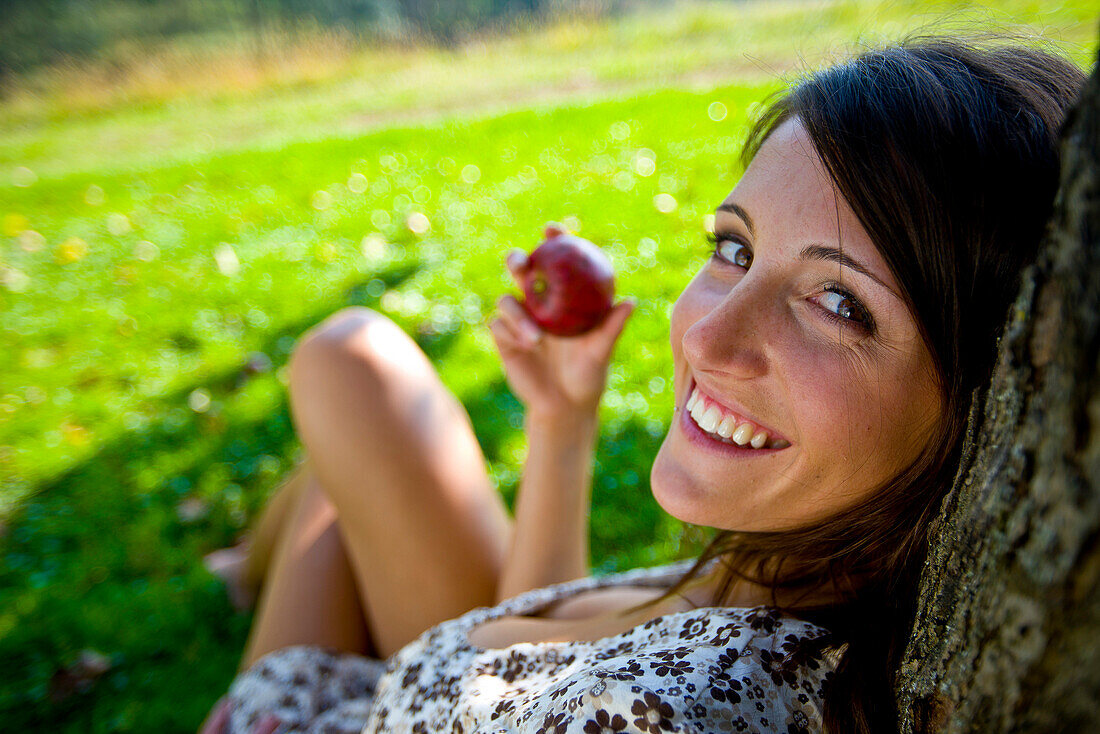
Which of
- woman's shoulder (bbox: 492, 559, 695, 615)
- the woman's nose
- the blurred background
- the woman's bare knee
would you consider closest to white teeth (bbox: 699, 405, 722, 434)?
the woman's nose

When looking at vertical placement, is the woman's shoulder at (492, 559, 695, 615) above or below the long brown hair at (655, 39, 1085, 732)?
below

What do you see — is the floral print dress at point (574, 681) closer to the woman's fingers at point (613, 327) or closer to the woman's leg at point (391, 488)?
the woman's leg at point (391, 488)

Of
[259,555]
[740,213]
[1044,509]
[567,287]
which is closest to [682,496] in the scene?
[740,213]

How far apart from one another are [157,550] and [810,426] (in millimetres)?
2524

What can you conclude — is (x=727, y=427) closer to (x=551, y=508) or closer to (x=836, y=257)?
(x=836, y=257)

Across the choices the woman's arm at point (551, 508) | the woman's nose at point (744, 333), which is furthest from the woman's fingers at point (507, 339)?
the woman's nose at point (744, 333)

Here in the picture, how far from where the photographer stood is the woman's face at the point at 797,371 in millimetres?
1017

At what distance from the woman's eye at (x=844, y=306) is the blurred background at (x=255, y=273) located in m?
0.57

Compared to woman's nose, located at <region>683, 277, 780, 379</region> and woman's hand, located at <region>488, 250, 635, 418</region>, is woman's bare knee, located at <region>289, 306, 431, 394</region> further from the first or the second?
woman's nose, located at <region>683, 277, 780, 379</region>

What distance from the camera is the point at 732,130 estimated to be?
5516 mm

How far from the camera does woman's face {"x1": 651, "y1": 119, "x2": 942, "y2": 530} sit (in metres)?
1.02

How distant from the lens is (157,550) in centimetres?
264

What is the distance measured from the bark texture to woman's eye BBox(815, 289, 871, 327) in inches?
11.6

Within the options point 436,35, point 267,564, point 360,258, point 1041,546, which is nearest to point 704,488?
point 1041,546
